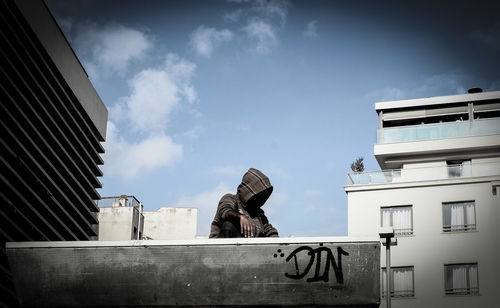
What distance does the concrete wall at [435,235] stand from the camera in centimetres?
4431

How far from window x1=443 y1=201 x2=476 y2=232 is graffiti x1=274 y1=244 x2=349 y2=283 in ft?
96.6

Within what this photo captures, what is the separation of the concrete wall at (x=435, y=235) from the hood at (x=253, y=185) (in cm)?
2830

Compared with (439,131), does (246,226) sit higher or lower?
lower

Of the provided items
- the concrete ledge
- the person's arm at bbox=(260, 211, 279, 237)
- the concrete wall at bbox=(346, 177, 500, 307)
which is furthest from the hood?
the concrete wall at bbox=(346, 177, 500, 307)

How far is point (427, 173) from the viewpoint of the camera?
47.6 meters

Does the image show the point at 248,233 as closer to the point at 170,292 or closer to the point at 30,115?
the point at 170,292

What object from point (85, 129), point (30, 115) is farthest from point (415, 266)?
point (30, 115)

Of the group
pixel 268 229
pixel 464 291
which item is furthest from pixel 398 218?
pixel 268 229

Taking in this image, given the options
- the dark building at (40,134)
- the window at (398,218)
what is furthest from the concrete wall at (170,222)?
the dark building at (40,134)

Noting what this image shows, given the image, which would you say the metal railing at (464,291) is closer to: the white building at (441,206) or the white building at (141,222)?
the white building at (441,206)

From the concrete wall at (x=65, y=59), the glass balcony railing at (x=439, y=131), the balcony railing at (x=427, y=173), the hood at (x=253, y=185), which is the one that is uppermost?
the glass balcony railing at (x=439, y=131)

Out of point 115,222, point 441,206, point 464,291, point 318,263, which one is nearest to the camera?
point 318,263

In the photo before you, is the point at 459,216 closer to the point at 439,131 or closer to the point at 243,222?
the point at 439,131

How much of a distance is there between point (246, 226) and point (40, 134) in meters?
16.8
